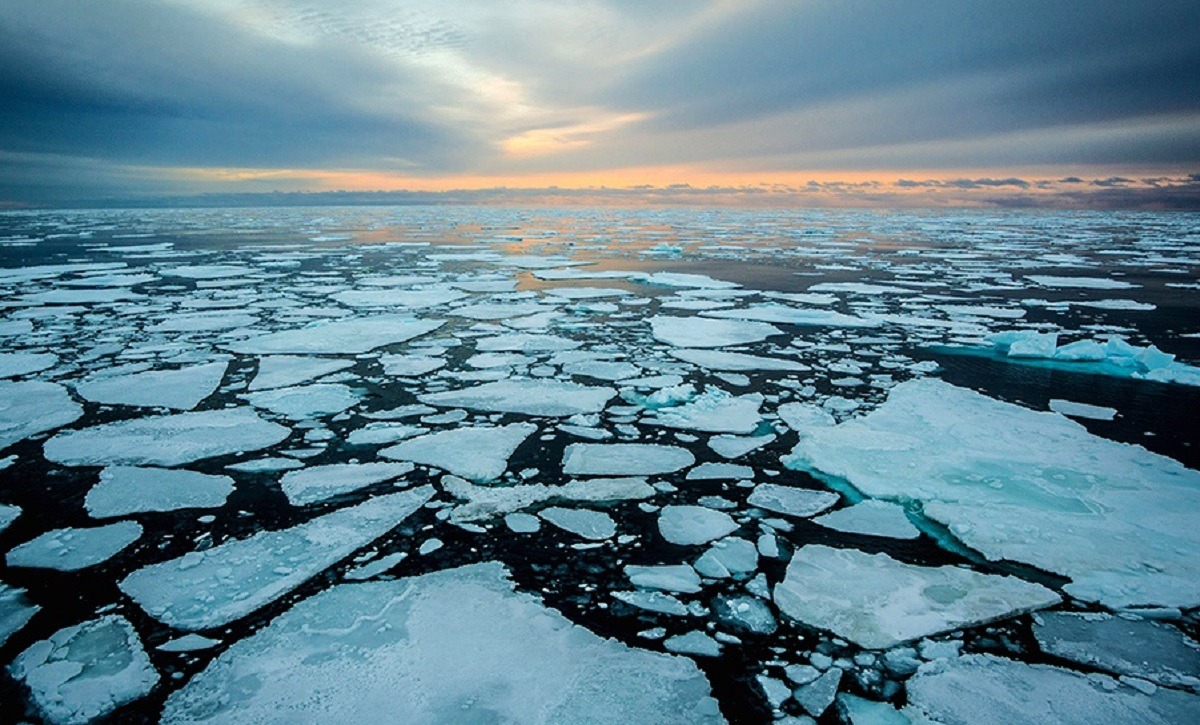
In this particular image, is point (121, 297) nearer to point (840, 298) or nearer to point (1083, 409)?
point (840, 298)

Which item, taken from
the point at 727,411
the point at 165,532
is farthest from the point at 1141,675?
the point at 165,532

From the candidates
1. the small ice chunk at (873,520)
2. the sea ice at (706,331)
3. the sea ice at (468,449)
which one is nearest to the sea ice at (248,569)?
the sea ice at (468,449)

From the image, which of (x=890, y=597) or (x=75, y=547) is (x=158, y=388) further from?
(x=890, y=597)

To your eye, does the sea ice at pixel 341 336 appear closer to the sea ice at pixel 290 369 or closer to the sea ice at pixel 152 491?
the sea ice at pixel 290 369

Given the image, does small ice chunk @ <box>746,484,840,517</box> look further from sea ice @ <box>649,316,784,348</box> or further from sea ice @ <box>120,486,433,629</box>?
sea ice @ <box>649,316,784,348</box>

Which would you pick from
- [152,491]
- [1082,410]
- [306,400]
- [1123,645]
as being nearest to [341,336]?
[306,400]

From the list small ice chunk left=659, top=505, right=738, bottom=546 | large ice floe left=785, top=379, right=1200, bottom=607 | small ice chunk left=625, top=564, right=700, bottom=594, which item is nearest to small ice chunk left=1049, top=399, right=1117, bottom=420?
large ice floe left=785, top=379, right=1200, bottom=607
